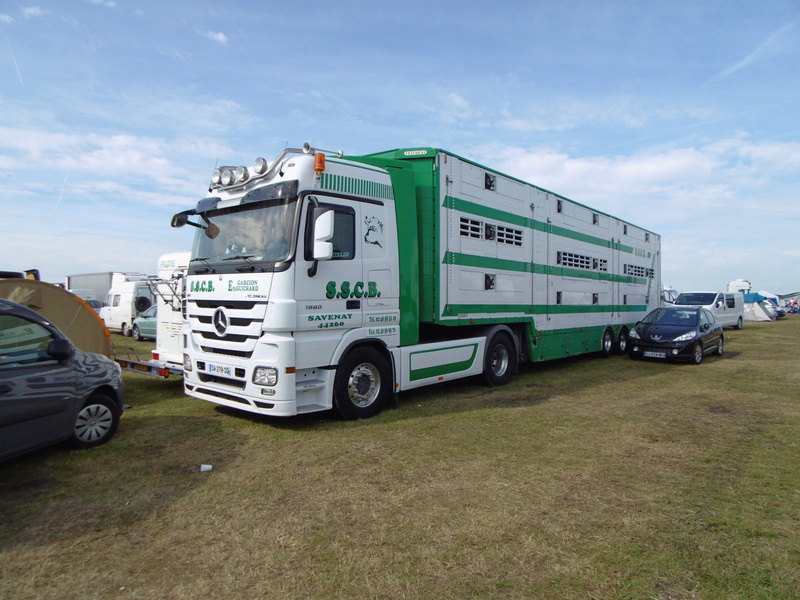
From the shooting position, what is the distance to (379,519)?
13.2 feet

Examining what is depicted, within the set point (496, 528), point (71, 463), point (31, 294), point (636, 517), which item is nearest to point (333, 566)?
point (496, 528)

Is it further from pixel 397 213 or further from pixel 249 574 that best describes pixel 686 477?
pixel 397 213

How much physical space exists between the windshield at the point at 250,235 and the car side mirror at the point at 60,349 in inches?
80.6

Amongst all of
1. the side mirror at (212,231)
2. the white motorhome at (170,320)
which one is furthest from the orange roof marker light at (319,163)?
the white motorhome at (170,320)

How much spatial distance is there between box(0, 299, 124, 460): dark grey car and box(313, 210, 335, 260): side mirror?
273cm

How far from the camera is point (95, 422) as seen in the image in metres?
5.80

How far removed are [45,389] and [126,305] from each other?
18.7 meters

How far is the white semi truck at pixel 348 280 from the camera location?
621 cm

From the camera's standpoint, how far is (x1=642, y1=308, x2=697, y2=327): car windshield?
1378cm

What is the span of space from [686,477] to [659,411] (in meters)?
2.94

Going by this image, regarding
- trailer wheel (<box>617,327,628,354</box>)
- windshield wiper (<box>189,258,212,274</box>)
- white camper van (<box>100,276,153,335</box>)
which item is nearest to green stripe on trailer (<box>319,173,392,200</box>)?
windshield wiper (<box>189,258,212,274</box>)

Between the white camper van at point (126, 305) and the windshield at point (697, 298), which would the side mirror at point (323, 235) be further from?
the windshield at point (697, 298)

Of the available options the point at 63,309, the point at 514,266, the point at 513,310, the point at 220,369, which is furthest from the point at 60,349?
the point at 514,266

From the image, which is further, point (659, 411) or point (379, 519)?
point (659, 411)
